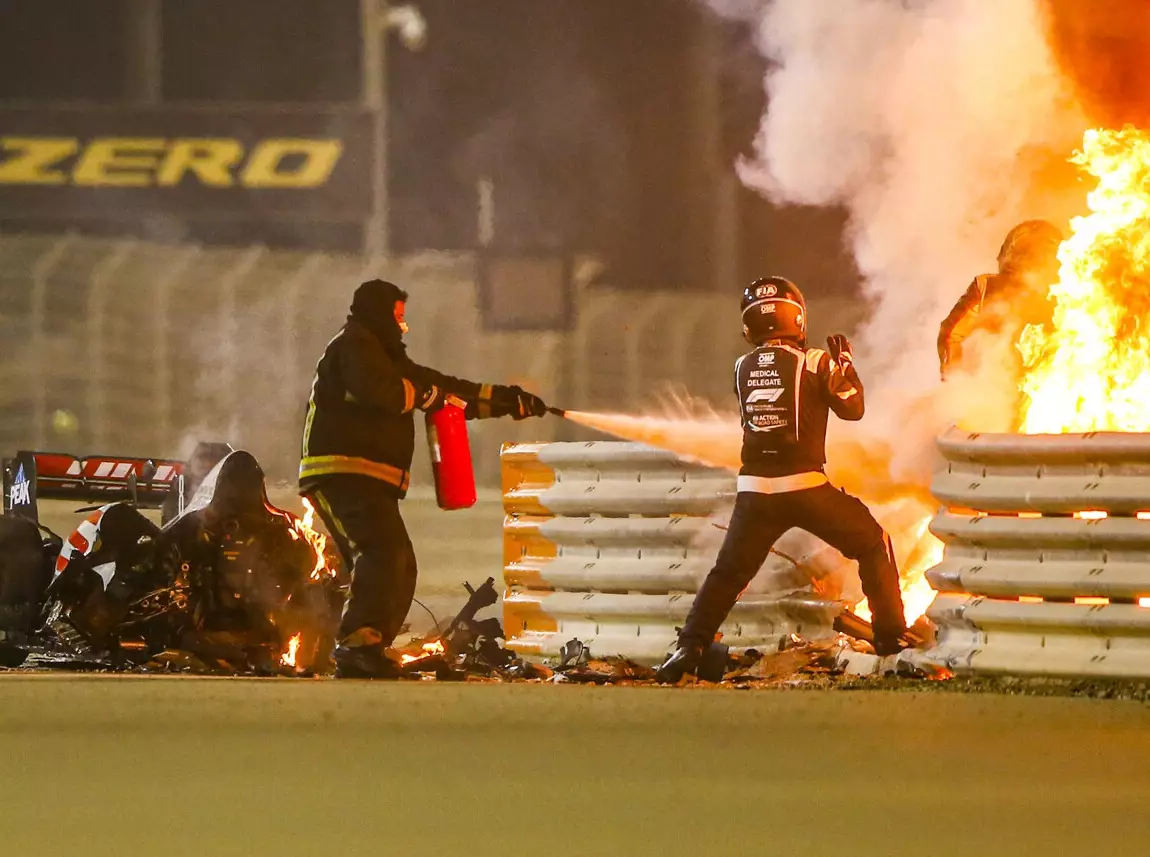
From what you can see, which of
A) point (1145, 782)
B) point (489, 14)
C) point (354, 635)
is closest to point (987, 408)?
point (354, 635)

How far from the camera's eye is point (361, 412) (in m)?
8.16

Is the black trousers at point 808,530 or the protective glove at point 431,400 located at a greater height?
the protective glove at point 431,400

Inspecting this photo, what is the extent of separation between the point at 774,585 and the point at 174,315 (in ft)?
24.2

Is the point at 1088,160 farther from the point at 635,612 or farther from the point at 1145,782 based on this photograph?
the point at 1145,782

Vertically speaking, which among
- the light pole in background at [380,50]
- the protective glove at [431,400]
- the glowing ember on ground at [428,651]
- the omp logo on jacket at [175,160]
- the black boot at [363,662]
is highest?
the light pole in background at [380,50]

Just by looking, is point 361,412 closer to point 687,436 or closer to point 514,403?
point 514,403

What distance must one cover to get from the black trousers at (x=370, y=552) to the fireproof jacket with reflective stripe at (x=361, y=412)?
0.21 feet

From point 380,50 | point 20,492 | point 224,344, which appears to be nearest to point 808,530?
point 20,492

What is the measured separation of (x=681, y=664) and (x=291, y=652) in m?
2.04

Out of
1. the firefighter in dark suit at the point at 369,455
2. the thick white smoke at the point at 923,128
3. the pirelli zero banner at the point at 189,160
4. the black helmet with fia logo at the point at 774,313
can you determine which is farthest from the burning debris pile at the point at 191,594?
the pirelli zero banner at the point at 189,160

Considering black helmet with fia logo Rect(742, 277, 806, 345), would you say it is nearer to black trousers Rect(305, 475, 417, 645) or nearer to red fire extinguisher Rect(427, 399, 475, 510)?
red fire extinguisher Rect(427, 399, 475, 510)

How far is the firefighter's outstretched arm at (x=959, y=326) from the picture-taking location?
31.2 ft

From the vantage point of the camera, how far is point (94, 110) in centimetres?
→ 1819

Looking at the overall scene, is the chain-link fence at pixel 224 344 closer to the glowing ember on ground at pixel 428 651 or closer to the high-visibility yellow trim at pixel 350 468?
the glowing ember on ground at pixel 428 651
